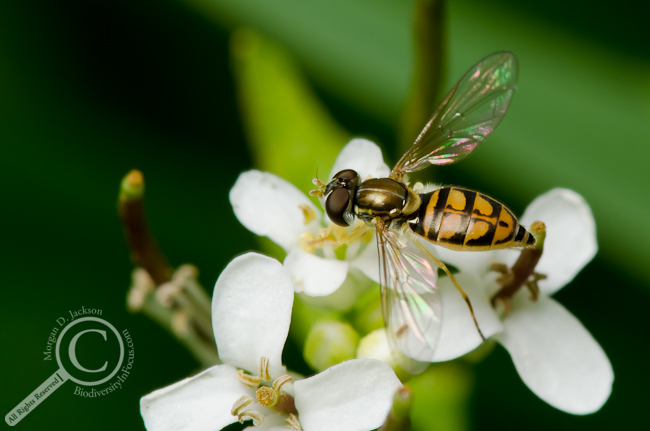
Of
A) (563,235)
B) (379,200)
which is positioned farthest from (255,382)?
(563,235)

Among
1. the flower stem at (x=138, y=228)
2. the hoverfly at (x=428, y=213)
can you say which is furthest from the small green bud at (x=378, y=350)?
the flower stem at (x=138, y=228)

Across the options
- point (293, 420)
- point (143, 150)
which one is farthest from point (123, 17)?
point (293, 420)

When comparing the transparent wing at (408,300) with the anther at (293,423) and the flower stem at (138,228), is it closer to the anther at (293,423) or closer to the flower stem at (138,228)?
the anther at (293,423)

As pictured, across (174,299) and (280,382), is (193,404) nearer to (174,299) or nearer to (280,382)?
(280,382)

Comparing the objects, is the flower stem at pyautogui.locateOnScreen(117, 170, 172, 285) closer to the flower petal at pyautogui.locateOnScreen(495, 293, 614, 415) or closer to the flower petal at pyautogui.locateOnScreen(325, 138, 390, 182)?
the flower petal at pyautogui.locateOnScreen(325, 138, 390, 182)

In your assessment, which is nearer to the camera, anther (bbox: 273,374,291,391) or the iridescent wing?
anther (bbox: 273,374,291,391)

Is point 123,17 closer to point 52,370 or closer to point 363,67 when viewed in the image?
point 363,67

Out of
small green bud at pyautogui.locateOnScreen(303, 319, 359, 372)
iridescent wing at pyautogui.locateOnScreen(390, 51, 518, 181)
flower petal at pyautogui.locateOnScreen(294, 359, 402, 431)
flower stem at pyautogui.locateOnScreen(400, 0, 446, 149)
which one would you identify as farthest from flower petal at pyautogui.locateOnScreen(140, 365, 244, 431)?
flower stem at pyautogui.locateOnScreen(400, 0, 446, 149)
